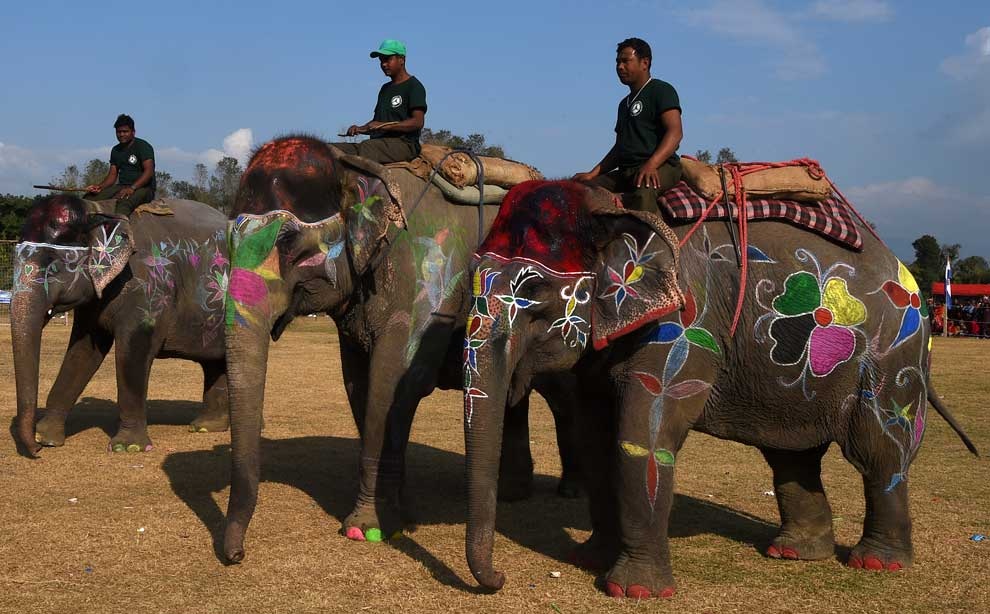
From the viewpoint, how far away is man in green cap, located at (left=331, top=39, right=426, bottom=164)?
780 centimetres

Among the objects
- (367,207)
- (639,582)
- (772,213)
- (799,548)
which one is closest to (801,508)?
(799,548)

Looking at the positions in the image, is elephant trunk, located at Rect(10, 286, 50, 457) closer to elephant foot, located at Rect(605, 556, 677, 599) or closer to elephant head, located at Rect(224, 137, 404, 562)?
elephant head, located at Rect(224, 137, 404, 562)

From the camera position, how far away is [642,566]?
5.64 metres

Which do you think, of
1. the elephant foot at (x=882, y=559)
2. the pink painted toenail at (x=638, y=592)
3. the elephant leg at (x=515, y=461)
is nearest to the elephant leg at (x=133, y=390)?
the elephant leg at (x=515, y=461)

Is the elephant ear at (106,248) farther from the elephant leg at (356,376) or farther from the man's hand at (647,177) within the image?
the man's hand at (647,177)

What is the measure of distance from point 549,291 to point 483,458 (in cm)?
97

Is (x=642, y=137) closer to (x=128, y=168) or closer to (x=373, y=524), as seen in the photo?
(x=373, y=524)

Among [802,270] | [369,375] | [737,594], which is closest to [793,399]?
[802,270]

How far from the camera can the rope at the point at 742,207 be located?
239 inches

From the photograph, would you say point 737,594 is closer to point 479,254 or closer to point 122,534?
point 479,254

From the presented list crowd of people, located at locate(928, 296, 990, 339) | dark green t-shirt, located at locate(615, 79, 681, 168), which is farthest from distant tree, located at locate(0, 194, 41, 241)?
dark green t-shirt, located at locate(615, 79, 681, 168)

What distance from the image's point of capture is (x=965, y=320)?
123 ft

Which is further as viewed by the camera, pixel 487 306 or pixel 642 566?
pixel 642 566

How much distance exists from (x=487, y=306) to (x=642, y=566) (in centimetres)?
172
